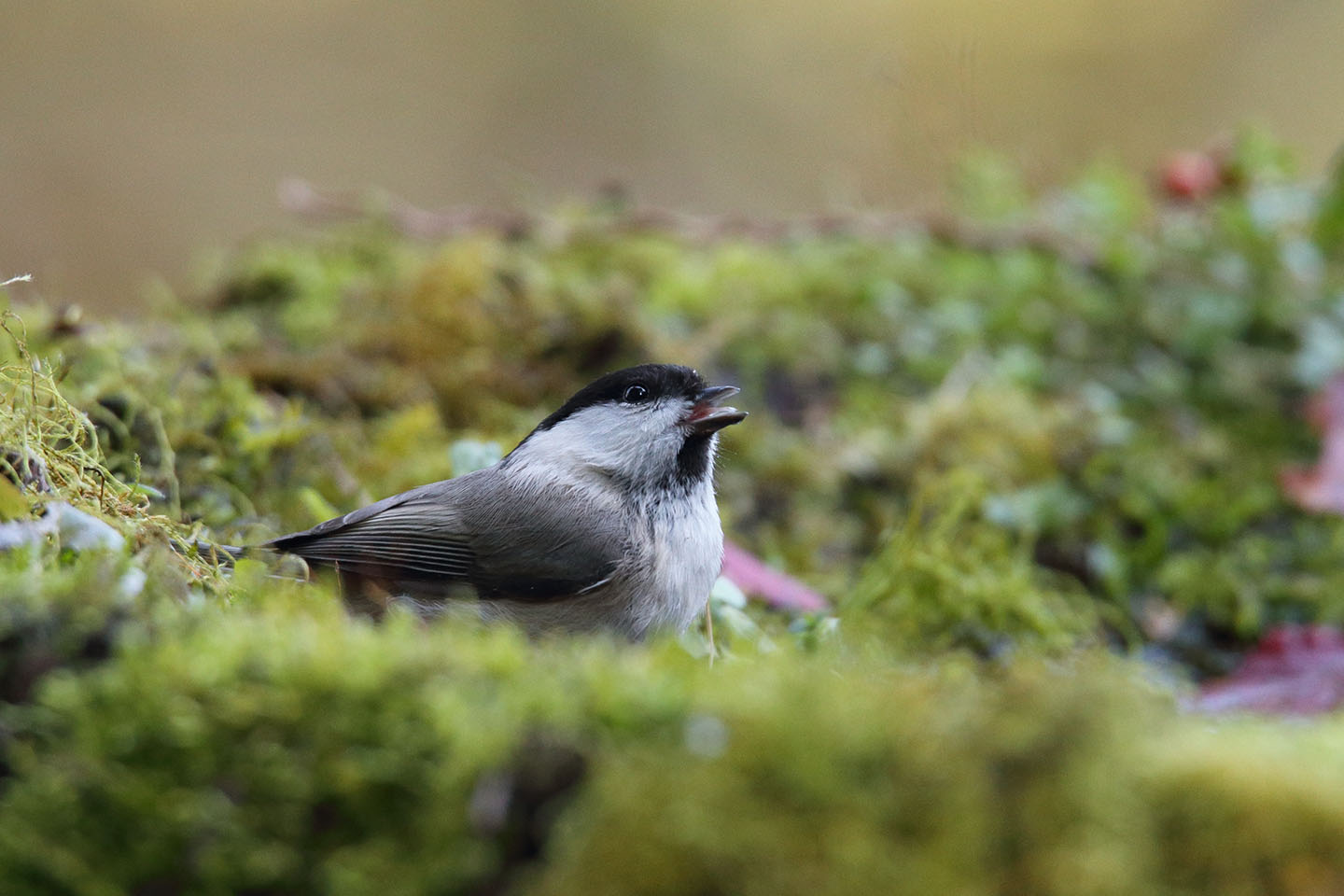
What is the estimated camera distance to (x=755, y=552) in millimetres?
2662

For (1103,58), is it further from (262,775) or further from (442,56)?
(262,775)

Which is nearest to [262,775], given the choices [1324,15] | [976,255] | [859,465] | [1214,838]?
[1214,838]

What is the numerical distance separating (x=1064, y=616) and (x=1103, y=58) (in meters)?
7.46

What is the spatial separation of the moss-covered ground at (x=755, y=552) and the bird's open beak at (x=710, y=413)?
0.35 metres

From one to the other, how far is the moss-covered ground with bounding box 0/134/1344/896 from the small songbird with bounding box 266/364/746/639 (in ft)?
0.43

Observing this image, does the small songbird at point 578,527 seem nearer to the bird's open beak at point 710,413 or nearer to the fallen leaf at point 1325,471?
the bird's open beak at point 710,413

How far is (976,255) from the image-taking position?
3863mm

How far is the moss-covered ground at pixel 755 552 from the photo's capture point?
0.90 metres

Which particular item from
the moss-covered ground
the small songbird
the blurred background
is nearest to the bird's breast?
the small songbird

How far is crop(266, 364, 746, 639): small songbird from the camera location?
1.74 metres

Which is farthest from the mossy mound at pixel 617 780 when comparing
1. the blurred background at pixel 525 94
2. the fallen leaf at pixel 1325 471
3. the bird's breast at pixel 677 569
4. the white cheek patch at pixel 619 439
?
the blurred background at pixel 525 94

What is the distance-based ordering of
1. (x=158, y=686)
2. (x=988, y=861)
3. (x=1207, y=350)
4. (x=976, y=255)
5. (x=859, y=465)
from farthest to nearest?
(x=976, y=255)
(x=1207, y=350)
(x=859, y=465)
(x=158, y=686)
(x=988, y=861)

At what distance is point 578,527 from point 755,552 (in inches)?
37.2

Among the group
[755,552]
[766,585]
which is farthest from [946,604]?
[755,552]
